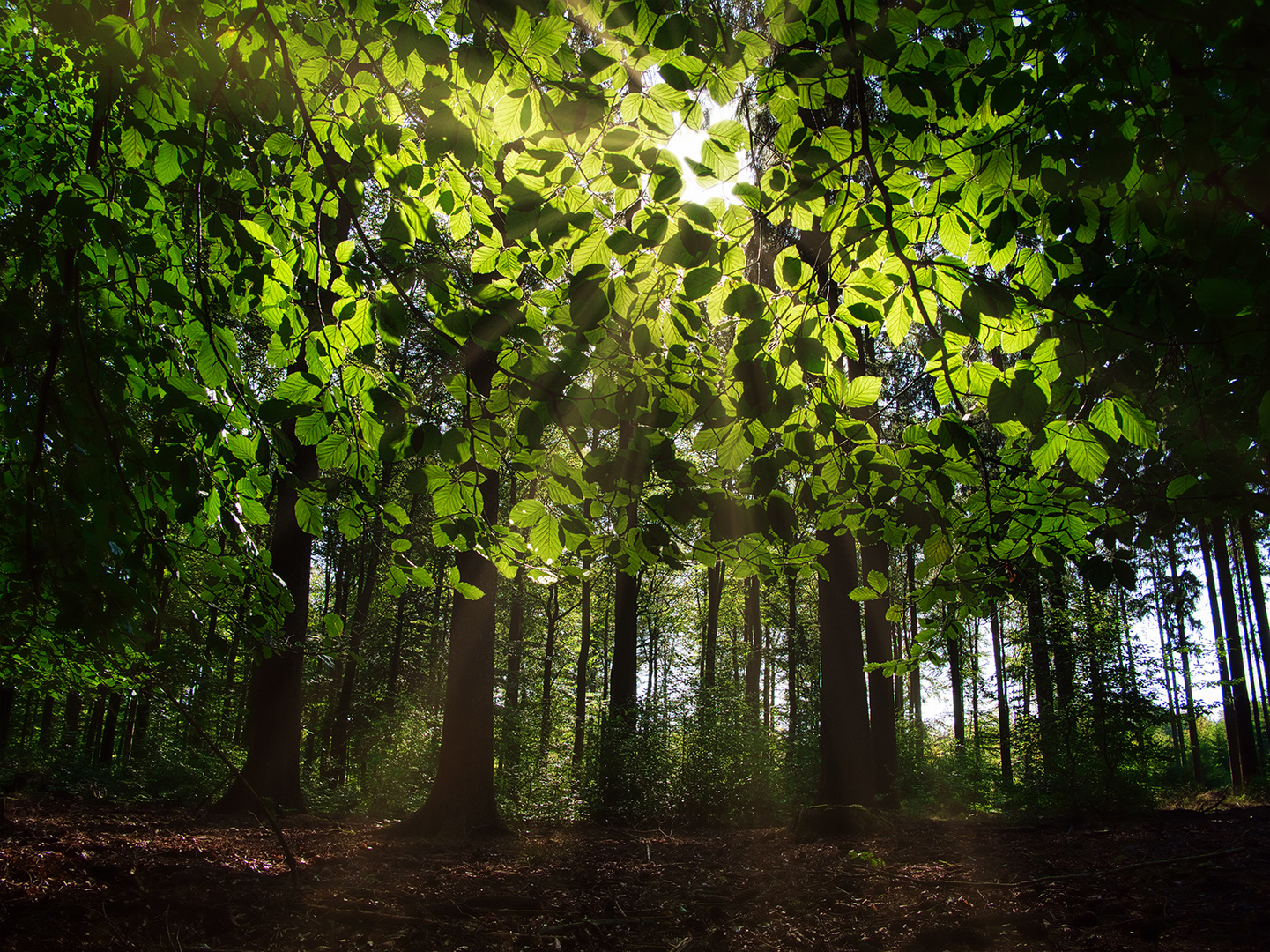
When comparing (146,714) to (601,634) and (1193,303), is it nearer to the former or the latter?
(601,634)

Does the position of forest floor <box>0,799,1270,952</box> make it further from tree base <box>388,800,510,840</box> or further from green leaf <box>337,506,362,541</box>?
green leaf <box>337,506,362,541</box>

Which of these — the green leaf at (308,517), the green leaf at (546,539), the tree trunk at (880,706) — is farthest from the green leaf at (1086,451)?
the tree trunk at (880,706)

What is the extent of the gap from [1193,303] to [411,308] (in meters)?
2.32

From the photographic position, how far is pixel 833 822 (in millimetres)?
7602

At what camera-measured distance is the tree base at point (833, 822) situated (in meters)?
7.51

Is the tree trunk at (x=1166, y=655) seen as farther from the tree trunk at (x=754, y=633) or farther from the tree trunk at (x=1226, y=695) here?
the tree trunk at (x=754, y=633)

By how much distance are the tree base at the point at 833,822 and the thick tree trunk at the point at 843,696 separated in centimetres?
64

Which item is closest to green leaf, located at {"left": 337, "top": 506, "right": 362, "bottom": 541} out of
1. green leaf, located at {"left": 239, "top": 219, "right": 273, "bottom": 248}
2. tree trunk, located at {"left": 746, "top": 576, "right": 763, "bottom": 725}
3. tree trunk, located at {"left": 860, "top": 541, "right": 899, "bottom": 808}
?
green leaf, located at {"left": 239, "top": 219, "right": 273, "bottom": 248}

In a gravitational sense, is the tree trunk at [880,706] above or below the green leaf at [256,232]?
below

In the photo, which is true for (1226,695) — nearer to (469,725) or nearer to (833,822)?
(833,822)

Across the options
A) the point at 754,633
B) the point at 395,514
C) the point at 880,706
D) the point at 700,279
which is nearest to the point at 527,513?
the point at 395,514

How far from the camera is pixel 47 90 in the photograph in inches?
152

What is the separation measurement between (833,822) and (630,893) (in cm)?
314

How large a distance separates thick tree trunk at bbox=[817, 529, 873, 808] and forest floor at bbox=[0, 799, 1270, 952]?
1203 millimetres
